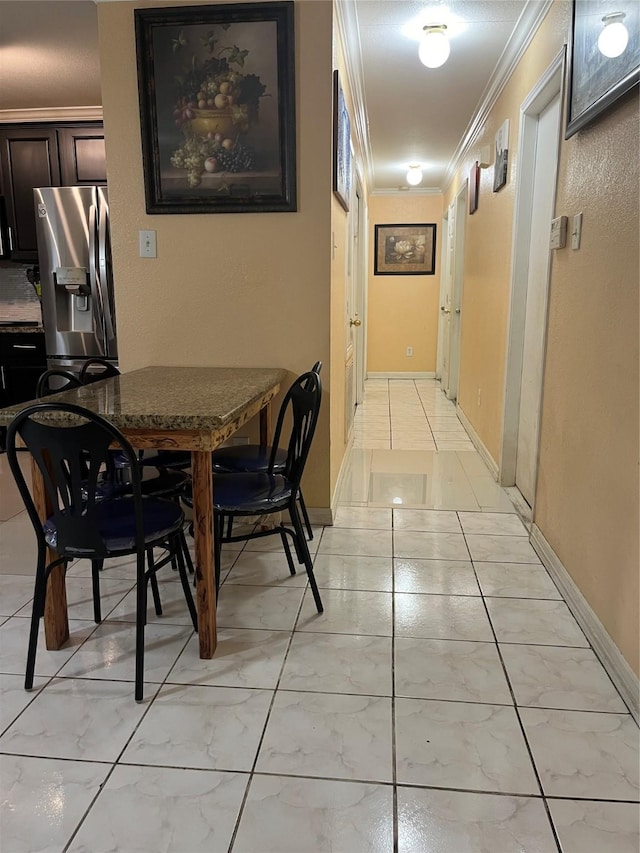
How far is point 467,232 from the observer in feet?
16.6

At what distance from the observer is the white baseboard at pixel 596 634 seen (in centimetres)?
158

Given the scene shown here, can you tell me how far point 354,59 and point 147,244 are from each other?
166 centimetres

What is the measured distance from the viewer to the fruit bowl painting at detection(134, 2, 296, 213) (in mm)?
2438

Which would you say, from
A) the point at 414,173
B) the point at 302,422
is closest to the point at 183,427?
the point at 302,422

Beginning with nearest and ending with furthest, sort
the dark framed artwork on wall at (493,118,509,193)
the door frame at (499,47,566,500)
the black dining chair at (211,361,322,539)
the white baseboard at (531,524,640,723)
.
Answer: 1. the white baseboard at (531,524,640,723)
2. the black dining chair at (211,361,322,539)
3. the door frame at (499,47,566,500)
4. the dark framed artwork on wall at (493,118,509,193)

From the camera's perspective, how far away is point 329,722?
59.9 inches

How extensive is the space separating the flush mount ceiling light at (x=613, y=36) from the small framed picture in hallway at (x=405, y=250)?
564 centimetres

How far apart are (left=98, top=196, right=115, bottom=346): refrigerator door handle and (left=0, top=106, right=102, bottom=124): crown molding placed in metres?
0.85

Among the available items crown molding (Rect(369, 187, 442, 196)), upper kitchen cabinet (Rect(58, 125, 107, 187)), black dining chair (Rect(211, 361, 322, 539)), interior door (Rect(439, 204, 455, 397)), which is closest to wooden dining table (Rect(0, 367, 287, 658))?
black dining chair (Rect(211, 361, 322, 539))

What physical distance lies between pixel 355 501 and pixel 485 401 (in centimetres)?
140

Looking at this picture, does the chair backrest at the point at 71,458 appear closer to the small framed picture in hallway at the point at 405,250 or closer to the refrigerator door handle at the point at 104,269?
the refrigerator door handle at the point at 104,269

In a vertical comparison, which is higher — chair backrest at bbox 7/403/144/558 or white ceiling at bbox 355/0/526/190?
white ceiling at bbox 355/0/526/190

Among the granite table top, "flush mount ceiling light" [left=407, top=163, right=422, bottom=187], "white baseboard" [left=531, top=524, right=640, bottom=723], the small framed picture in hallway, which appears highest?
"flush mount ceiling light" [left=407, top=163, right=422, bottom=187]

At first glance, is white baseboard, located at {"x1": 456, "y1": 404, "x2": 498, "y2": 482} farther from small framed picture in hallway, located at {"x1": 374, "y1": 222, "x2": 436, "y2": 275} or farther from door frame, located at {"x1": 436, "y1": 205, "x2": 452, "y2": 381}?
small framed picture in hallway, located at {"x1": 374, "y1": 222, "x2": 436, "y2": 275}
